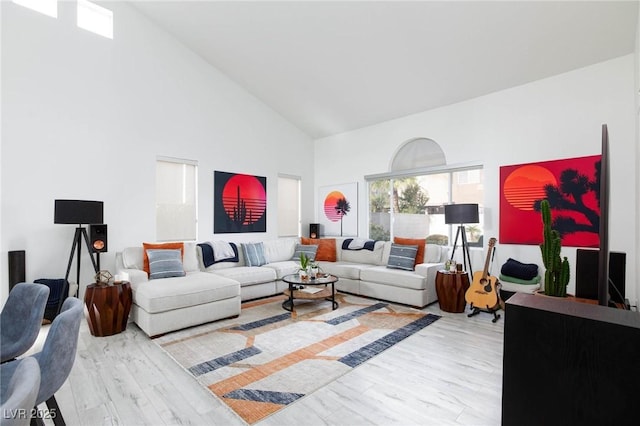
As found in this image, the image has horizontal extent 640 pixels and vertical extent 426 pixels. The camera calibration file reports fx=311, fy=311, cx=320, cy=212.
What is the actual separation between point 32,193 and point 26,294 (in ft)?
8.51

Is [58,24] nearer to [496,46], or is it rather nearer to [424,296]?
[496,46]

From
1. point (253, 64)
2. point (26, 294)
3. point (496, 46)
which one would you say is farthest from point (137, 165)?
point (496, 46)

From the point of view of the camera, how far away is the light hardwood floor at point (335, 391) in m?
1.98

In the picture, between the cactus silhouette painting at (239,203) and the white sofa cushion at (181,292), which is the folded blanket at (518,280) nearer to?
the white sofa cushion at (181,292)

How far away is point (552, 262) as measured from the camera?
248 cm

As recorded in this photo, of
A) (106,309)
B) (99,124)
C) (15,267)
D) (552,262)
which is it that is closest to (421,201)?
(552,262)

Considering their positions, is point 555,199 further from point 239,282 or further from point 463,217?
point 239,282

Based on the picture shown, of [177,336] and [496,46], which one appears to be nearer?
[177,336]

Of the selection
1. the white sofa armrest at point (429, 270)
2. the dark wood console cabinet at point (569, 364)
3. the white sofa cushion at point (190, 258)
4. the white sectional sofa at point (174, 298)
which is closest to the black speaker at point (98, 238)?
the white sectional sofa at point (174, 298)

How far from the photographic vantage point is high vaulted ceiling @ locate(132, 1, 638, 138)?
333 centimetres

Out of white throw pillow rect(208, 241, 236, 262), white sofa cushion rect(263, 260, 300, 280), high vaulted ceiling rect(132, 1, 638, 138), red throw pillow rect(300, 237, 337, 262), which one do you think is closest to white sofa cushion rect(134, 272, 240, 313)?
white throw pillow rect(208, 241, 236, 262)

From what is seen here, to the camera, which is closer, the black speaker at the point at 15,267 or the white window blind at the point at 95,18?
the black speaker at the point at 15,267

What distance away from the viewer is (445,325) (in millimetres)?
3676

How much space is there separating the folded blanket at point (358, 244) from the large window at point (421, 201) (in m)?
0.56
